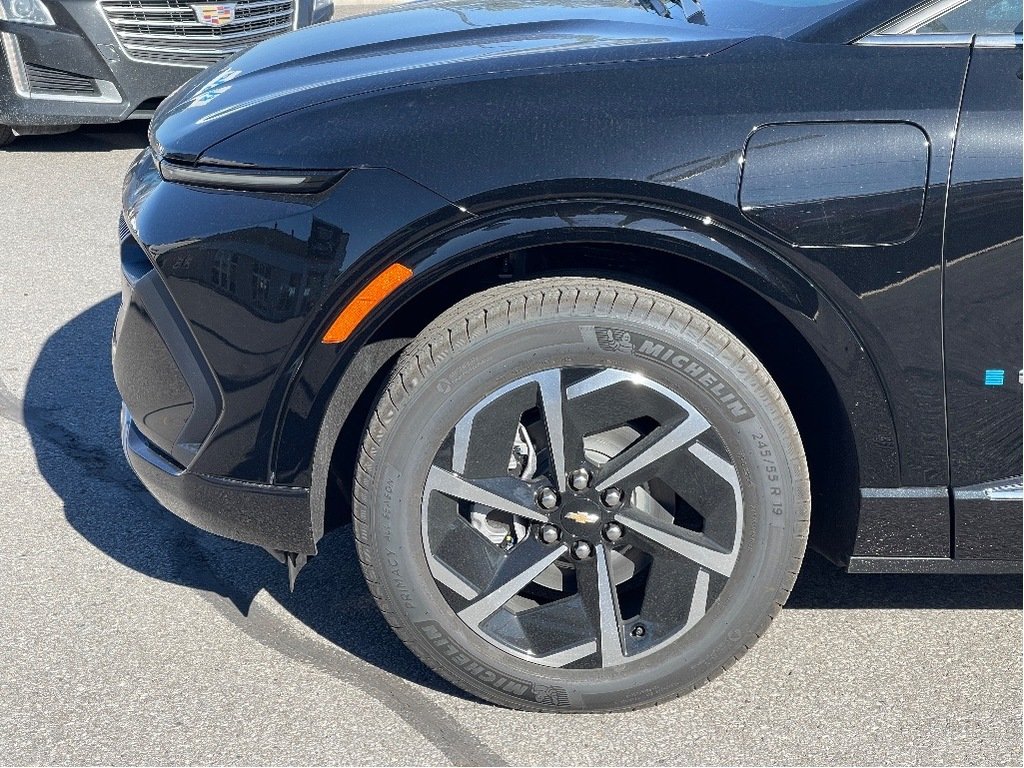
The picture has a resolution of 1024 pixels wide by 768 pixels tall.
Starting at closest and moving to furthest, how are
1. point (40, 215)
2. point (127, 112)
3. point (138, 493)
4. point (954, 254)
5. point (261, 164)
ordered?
point (954, 254), point (261, 164), point (138, 493), point (40, 215), point (127, 112)

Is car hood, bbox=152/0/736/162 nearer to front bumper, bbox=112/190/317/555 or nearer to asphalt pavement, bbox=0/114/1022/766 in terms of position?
front bumper, bbox=112/190/317/555

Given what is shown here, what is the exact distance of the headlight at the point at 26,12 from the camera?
22.1ft

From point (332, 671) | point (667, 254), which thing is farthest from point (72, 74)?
point (667, 254)

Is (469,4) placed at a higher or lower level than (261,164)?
higher

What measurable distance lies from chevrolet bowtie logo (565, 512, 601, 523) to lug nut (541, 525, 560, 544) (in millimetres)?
36

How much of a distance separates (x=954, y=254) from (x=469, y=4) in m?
1.53

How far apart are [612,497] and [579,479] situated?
76mm

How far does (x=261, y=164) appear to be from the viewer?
98.2 inches

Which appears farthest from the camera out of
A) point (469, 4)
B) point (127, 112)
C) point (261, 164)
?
point (127, 112)

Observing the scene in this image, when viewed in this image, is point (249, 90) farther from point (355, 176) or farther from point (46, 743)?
point (46, 743)

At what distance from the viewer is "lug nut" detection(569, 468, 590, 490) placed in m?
2.48

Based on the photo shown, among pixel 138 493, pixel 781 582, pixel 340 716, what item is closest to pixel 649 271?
A: pixel 781 582

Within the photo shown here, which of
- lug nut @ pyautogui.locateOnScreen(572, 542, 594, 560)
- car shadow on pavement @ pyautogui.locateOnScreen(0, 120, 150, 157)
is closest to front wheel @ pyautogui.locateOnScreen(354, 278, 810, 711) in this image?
lug nut @ pyautogui.locateOnScreen(572, 542, 594, 560)

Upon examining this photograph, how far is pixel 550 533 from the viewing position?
251cm
